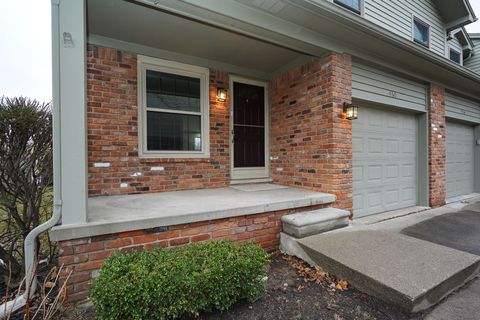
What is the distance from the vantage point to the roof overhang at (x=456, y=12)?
20.2ft

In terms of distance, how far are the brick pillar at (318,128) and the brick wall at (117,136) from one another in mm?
1985

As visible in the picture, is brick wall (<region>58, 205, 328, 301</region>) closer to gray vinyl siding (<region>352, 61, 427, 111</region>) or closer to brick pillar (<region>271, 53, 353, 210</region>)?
brick pillar (<region>271, 53, 353, 210</region>)

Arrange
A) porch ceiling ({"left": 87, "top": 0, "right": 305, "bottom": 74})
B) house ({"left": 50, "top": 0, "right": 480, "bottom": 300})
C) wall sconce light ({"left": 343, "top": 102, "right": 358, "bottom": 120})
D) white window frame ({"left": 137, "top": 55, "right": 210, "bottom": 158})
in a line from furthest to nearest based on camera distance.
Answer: white window frame ({"left": 137, "top": 55, "right": 210, "bottom": 158}) < wall sconce light ({"left": 343, "top": 102, "right": 358, "bottom": 120}) < porch ceiling ({"left": 87, "top": 0, "right": 305, "bottom": 74}) < house ({"left": 50, "top": 0, "right": 480, "bottom": 300})

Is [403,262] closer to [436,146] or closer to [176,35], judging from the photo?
[176,35]

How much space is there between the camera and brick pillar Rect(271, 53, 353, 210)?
136 inches

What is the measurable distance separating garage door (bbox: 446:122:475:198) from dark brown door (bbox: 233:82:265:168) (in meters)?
4.95

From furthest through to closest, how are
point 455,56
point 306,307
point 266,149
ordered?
point 455,56 → point 266,149 → point 306,307

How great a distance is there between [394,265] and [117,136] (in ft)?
12.4

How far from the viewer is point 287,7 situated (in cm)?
272

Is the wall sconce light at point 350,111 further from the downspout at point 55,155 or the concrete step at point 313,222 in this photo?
the downspout at point 55,155

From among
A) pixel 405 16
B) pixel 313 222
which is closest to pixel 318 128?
pixel 313 222

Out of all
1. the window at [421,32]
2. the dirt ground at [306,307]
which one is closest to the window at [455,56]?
the window at [421,32]

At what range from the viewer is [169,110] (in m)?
3.79

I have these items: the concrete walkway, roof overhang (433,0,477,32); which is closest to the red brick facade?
the concrete walkway
